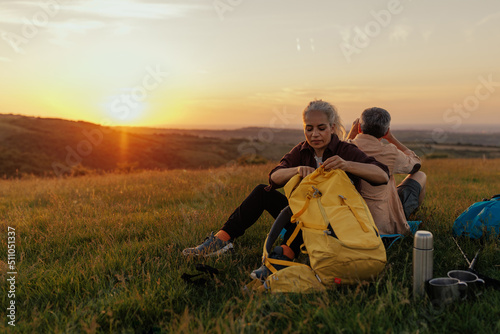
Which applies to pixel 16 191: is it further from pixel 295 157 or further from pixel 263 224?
pixel 295 157

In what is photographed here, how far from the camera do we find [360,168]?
3.43 m

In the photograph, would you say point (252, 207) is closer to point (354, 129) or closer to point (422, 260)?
point (354, 129)

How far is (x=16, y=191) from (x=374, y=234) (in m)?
8.90

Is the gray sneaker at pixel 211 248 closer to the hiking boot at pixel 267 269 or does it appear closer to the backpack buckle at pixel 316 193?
the hiking boot at pixel 267 269

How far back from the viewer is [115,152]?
49.9 metres

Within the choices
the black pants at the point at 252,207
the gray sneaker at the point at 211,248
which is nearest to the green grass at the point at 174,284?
the gray sneaker at the point at 211,248

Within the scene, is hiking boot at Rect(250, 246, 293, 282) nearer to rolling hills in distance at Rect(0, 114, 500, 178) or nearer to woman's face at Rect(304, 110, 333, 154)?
woman's face at Rect(304, 110, 333, 154)

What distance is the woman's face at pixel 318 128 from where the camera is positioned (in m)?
3.70

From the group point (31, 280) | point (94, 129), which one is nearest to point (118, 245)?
point (31, 280)

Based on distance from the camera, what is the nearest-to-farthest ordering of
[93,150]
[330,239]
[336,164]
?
[330,239] < [336,164] < [93,150]

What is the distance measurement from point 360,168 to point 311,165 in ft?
2.18

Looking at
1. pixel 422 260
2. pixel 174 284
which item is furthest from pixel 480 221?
pixel 174 284

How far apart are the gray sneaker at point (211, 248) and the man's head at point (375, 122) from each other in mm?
2121

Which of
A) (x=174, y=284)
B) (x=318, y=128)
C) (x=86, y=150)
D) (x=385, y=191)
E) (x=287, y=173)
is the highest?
(x=318, y=128)
